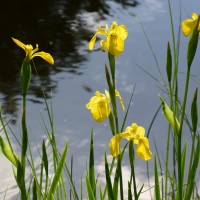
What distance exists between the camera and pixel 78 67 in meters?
2.90

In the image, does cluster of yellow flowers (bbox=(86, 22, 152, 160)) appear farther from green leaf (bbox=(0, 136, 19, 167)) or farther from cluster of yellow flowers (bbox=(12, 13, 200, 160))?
green leaf (bbox=(0, 136, 19, 167))

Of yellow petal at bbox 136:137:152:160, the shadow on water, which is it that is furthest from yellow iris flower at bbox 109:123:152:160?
the shadow on water

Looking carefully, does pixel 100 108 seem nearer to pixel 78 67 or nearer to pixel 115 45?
pixel 115 45

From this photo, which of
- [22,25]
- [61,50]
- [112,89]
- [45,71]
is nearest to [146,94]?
[45,71]

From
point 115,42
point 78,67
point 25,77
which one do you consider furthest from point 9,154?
point 78,67

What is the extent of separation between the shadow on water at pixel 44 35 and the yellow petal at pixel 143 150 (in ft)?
5.36

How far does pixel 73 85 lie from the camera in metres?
2.68

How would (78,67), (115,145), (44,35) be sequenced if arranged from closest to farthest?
(115,145)
(78,67)
(44,35)

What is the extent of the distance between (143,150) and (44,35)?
265cm

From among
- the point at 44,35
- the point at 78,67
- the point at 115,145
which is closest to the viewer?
the point at 115,145

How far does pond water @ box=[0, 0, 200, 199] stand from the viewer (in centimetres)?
221

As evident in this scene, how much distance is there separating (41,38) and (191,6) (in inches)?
39.4

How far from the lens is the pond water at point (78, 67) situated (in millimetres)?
2211

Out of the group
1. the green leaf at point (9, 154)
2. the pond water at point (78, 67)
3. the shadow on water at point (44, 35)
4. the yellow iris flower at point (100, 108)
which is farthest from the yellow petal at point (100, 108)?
the shadow on water at point (44, 35)
